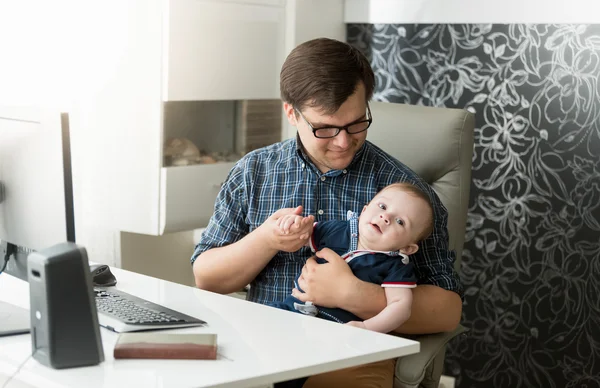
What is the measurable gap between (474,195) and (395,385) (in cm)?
141

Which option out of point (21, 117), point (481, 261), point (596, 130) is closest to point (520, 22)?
point (596, 130)

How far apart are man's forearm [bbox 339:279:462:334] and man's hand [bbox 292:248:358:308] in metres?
0.02

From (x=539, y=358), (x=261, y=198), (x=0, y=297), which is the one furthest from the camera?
(x=539, y=358)

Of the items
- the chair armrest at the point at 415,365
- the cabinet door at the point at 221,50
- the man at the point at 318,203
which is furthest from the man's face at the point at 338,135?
the cabinet door at the point at 221,50

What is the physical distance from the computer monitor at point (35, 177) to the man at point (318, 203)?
0.49m

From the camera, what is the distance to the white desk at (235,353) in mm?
1271

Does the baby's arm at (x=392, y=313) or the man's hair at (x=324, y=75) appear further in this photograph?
the man's hair at (x=324, y=75)

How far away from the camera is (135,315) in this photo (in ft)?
5.11

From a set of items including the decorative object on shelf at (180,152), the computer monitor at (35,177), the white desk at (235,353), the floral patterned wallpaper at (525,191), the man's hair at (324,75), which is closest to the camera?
the white desk at (235,353)

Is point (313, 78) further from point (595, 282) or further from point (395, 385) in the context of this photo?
point (595, 282)

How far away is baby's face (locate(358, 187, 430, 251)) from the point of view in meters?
1.80

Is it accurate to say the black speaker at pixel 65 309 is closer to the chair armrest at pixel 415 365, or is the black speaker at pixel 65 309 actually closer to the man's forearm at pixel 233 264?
the man's forearm at pixel 233 264

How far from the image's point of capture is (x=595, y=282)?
280cm

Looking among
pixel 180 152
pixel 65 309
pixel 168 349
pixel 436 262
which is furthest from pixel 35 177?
pixel 180 152
